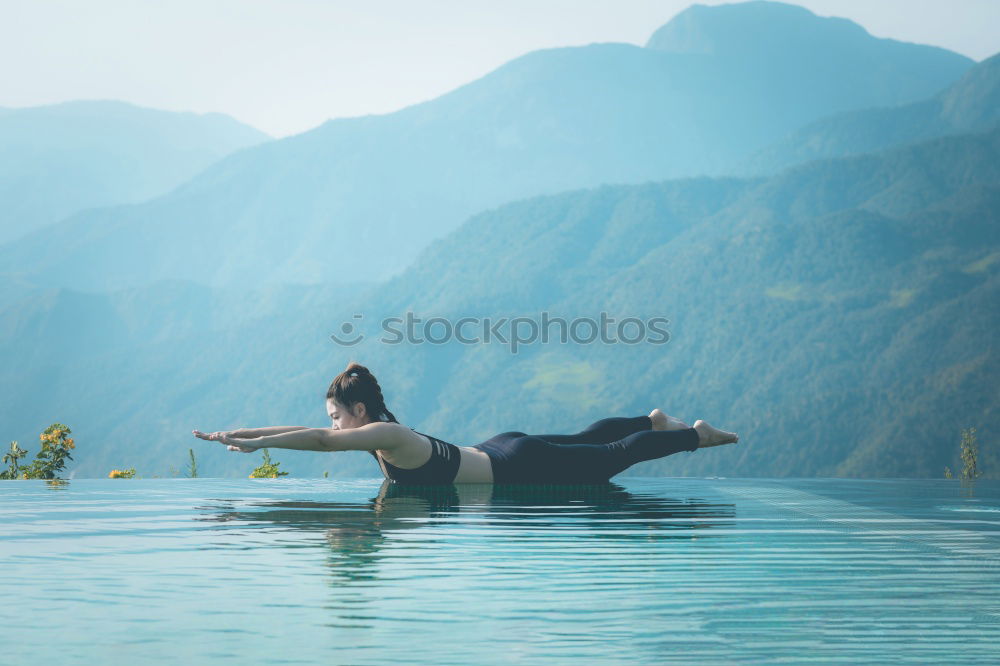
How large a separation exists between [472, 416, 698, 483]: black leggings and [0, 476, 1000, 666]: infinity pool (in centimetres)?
141

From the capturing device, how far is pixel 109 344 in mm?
197625

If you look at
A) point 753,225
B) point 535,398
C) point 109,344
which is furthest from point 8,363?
point 753,225

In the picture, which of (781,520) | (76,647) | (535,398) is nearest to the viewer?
(76,647)

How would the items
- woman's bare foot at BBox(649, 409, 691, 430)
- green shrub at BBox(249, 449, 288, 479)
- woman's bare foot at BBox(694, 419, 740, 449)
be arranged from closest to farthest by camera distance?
woman's bare foot at BBox(694, 419, 740, 449), woman's bare foot at BBox(649, 409, 691, 430), green shrub at BBox(249, 449, 288, 479)

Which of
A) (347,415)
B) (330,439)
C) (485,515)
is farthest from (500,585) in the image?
(347,415)

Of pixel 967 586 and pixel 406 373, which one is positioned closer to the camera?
pixel 967 586

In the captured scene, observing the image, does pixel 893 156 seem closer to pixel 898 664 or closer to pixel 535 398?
pixel 535 398

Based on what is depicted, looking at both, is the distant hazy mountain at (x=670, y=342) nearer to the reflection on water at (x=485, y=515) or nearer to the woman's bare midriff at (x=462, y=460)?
the woman's bare midriff at (x=462, y=460)

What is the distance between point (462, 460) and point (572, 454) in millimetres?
931

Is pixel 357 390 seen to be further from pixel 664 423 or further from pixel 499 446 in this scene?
pixel 664 423

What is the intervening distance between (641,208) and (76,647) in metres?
181

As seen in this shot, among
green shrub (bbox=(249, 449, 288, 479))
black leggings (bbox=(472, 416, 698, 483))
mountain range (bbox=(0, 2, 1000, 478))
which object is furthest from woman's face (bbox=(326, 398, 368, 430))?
mountain range (bbox=(0, 2, 1000, 478))

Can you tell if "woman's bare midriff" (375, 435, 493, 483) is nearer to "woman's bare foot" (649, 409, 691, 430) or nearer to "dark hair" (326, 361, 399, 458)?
"dark hair" (326, 361, 399, 458)

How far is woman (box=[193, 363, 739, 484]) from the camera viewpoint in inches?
315
